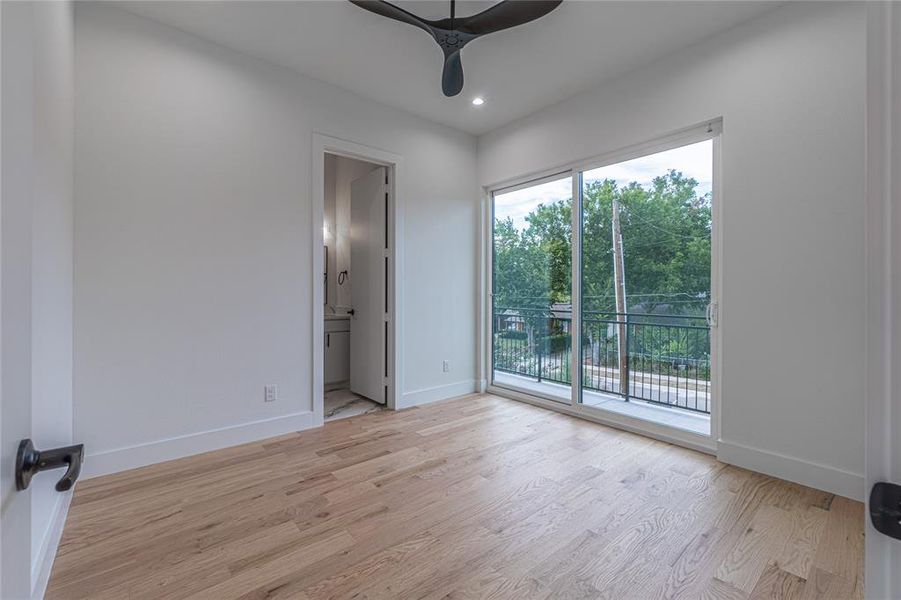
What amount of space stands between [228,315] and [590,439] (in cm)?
293

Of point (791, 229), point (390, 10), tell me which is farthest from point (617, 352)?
point (390, 10)

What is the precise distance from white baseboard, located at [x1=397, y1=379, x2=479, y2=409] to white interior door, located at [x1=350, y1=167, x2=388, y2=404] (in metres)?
0.28

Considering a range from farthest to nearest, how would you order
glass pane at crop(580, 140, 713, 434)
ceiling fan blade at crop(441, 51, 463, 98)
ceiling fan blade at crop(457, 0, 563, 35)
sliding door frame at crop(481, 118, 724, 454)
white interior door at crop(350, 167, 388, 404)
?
Result: white interior door at crop(350, 167, 388, 404) < glass pane at crop(580, 140, 713, 434) < sliding door frame at crop(481, 118, 724, 454) < ceiling fan blade at crop(441, 51, 463, 98) < ceiling fan blade at crop(457, 0, 563, 35)

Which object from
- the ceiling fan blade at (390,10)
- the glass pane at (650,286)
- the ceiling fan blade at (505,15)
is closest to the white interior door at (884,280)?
the ceiling fan blade at (505,15)

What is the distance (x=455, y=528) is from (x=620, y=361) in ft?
7.38

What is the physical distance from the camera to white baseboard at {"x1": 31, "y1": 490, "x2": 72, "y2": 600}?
1.39 m

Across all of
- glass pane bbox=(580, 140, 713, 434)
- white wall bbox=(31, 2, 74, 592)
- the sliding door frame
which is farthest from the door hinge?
glass pane bbox=(580, 140, 713, 434)

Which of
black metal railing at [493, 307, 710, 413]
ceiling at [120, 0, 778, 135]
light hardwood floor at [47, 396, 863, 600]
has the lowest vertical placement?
light hardwood floor at [47, 396, 863, 600]

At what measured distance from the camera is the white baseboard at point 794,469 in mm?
2199

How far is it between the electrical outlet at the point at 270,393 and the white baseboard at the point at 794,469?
329 centimetres

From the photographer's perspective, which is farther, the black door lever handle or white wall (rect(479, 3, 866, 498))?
white wall (rect(479, 3, 866, 498))

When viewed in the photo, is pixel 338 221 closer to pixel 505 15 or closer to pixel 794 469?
pixel 505 15

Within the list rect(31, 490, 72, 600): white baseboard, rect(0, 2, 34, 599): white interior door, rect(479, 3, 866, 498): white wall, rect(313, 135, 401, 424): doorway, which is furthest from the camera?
rect(313, 135, 401, 424): doorway

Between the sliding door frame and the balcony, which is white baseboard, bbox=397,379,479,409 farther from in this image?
the balcony
